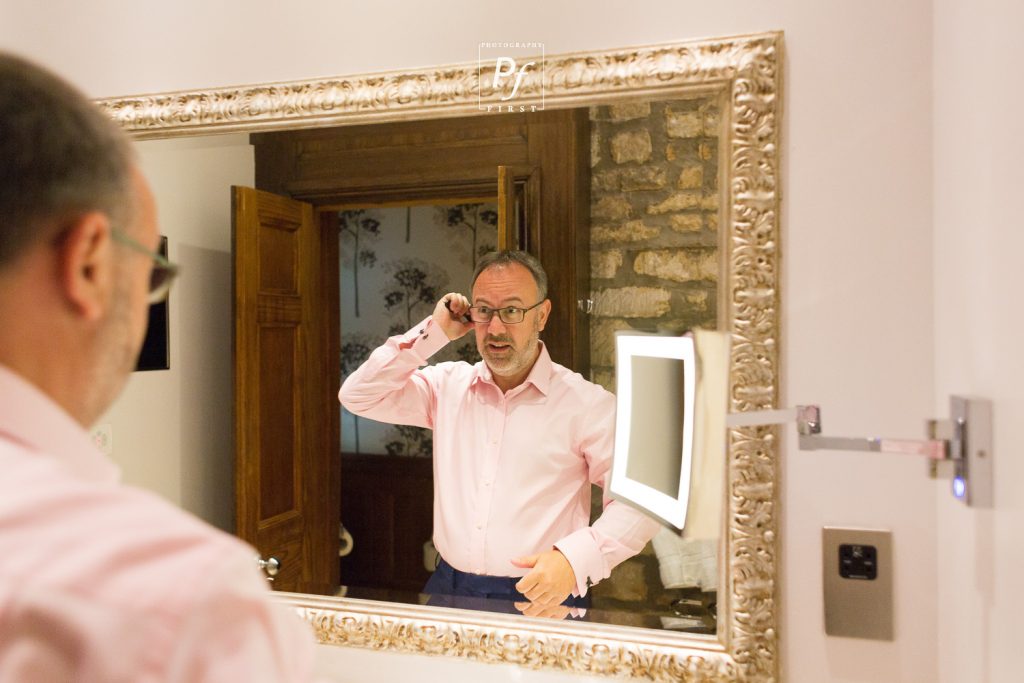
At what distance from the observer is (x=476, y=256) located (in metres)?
1.24

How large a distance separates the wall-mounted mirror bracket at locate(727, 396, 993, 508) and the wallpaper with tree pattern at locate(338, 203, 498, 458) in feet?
1.61

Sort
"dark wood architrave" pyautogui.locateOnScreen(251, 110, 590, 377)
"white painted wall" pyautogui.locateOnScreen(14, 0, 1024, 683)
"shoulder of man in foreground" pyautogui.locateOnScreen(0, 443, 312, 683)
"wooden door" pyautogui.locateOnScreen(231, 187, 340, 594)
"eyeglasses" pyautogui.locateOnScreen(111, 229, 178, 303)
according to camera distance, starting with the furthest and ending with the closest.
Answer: "wooden door" pyautogui.locateOnScreen(231, 187, 340, 594) < "dark wood architrave" pyautogui.locateOnScreen(251, 110, 590, 377) < "white painted wall" pyautogui.locateOnScreen(14, 0, 1024, 683) < "eyeglasses" pyautogui.locateOnScreen(111, 229, 178, 303) < "shoulder of man in foreground" pyautogui.locateOnScreen(0, 443, 312, 683)

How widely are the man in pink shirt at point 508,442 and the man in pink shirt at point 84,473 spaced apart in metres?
0.60

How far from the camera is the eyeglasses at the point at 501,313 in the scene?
1227 millimetres

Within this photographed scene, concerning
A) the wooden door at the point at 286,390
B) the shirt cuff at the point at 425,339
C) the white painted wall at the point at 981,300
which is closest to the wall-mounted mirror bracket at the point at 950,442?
the white painted wall at the point at 981,300

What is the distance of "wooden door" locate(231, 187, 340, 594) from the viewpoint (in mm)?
1314

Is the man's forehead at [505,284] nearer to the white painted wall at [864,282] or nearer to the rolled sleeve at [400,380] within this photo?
the rolled sleeve at [400,380]

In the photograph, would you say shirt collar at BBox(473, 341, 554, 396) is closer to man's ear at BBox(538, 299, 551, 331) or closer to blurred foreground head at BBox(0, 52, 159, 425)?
man's ear at BBox(538, 299, 551, 331)

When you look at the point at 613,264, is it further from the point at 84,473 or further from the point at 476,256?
the point at 84,473

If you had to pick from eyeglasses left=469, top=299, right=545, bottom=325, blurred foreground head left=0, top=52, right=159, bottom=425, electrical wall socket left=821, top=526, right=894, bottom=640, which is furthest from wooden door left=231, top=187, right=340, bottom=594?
electrical wall socket left=821, top=526, right=894, bottom=640

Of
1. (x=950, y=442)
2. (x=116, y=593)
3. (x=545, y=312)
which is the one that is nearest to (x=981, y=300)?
(x=950, y=442)

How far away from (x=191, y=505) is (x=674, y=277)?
95 centimetres

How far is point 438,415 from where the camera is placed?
1269 mm

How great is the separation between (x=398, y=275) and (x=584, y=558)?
55 cm
